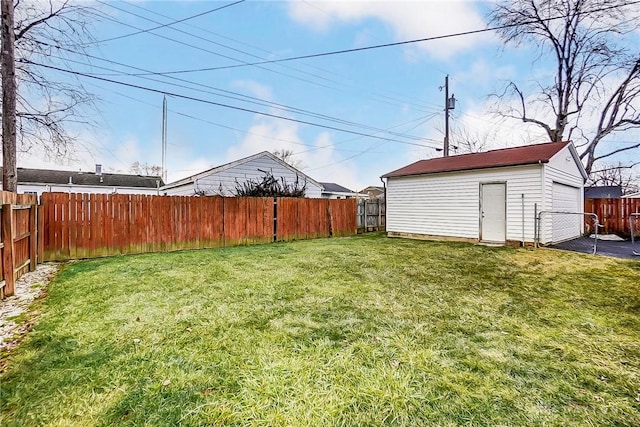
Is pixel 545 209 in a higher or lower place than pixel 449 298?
higher

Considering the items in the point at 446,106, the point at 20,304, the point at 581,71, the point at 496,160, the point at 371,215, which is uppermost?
the point at 581,71

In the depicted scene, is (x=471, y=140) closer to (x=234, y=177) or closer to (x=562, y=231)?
(x=562, y=231)

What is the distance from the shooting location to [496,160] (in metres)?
9.92

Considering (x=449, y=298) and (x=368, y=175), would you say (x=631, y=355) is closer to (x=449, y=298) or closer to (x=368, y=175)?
(x=449, y=298)

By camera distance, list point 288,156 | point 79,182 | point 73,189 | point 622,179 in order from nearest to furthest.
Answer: point 73,189, point 79,182, point 622,179, point 288,156

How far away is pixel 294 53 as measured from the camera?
10977 mm

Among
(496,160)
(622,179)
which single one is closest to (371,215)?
(496,160)

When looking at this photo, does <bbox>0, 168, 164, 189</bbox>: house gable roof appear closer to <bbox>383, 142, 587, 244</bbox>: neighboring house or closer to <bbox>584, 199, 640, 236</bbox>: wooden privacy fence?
<bbox>383, 142, 587, 244</bbox>: neighboring house

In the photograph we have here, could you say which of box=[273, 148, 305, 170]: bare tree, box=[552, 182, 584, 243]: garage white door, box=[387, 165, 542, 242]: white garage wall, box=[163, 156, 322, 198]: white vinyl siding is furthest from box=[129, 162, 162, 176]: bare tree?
box=[552, 182, 584, 243]: garage white door

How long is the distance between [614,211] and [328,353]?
1564cm

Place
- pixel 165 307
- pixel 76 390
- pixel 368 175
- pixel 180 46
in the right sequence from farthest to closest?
1. pixel 368 175
2. pixel 180 46
3. pixel 165 307
4. pixel 76 390

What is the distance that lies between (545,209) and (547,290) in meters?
5.11

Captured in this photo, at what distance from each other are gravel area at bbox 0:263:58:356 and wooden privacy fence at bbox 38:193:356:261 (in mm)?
1239

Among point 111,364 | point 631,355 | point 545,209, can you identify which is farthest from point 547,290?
point 111,364
